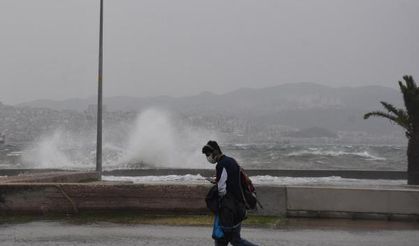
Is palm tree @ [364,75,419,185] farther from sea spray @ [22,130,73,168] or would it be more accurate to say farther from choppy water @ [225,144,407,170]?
sea spray @ [22,130,73,168]

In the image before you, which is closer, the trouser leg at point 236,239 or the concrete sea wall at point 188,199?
the trouser leg at point 236,239

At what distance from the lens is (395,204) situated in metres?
10.8

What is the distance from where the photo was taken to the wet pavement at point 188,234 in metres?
9.02

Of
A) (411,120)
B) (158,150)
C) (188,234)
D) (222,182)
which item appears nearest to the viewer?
(222,182)

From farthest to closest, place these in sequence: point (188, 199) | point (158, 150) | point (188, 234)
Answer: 1. point (158, 150)
2. point (188, 199)
3. point (188, 234)

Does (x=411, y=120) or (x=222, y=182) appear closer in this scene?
(x=222, y=182)

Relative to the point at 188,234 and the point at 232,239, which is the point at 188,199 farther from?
the point at 232,239

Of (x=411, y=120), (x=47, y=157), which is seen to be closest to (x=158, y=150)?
(x=47, y=157)

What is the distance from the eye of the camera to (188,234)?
9664 mm

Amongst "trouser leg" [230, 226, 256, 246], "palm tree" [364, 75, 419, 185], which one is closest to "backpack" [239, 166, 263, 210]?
"trouser leg" [230, 226, 256, 246]

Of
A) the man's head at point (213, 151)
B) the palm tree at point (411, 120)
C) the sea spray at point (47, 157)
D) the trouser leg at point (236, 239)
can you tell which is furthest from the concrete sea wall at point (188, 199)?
the sea spray at point (47, 157)

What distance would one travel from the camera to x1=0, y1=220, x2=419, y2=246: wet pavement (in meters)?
9.02

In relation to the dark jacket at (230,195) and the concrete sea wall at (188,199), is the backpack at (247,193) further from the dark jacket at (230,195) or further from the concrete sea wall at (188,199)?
the concrete sea wall at (188,199)

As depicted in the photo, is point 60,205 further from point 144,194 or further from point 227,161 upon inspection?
point 227,161
